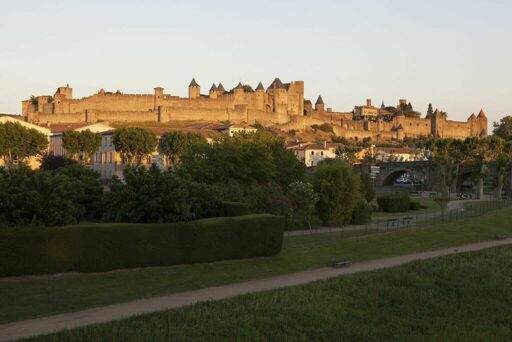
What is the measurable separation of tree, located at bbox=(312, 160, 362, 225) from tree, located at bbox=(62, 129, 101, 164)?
49144mm

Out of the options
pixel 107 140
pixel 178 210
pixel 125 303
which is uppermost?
pixel 107 140

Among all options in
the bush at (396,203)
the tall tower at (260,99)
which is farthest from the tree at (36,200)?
the tall tower at (260,99)

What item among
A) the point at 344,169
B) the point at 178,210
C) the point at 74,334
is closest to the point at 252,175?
the point at 344,169

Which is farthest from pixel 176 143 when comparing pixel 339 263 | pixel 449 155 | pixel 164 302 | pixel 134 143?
pixel 164 302

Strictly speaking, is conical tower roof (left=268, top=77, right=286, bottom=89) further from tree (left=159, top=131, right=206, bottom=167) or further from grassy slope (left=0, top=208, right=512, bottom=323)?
grassy slope (left=0, top=208, right=512, bottom=323)

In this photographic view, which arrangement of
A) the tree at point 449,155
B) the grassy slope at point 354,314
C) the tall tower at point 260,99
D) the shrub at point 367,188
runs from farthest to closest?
the tall tower at point 260,99
the tree at point 449,155
the shrub at point 367,188
the grassy slope at point 354,314

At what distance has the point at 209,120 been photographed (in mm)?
154125

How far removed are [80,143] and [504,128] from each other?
79.3 metres

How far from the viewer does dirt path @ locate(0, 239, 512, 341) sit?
14.8 metres

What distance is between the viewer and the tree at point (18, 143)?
76.4 metres

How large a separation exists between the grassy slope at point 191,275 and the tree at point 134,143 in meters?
59.0

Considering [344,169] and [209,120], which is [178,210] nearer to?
[344,169]

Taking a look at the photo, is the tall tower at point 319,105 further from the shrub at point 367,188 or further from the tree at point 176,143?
Result: the shrub at point 367,188

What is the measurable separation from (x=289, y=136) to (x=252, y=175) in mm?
105308
